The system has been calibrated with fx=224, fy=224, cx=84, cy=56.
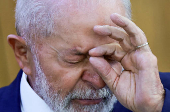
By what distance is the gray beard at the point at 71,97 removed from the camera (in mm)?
1655

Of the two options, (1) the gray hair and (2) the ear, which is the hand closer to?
(1) the gray hair

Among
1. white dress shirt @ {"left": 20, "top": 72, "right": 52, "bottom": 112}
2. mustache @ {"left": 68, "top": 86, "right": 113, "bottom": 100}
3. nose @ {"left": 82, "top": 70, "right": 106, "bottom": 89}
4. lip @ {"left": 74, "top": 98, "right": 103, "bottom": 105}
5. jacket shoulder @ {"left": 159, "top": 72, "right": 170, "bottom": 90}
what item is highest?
nose @ {"left": 82, "top": 70, "right": 106, "bottom": 89}

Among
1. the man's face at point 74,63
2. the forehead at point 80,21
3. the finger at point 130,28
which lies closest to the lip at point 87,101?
the man's face at point 74,63

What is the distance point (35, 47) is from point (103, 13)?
0.59 meters

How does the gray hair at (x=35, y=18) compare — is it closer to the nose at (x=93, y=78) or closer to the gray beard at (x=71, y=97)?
the gray beard at (x=71, y=97)

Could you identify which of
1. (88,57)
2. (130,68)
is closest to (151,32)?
(130,68)

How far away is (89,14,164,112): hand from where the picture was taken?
1500mm

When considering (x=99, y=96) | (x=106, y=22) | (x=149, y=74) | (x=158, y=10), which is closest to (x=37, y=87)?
(x=99, y=96)

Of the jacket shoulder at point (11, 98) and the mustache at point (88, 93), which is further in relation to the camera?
the jacket shoulder at point (11, 98)

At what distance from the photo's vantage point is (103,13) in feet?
5.26

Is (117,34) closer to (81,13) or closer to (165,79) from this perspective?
(81,13)

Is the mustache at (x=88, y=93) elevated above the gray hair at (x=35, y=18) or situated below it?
below

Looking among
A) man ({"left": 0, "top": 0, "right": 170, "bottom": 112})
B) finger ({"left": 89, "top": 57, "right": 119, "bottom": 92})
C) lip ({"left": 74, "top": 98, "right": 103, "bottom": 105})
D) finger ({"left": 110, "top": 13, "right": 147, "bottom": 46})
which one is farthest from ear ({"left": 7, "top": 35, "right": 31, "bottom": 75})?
finger ({"left": 110, "top": 13, "right": 147, "bottom": 46})

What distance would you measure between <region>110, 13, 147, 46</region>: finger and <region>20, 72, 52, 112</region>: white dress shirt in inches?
36.1
